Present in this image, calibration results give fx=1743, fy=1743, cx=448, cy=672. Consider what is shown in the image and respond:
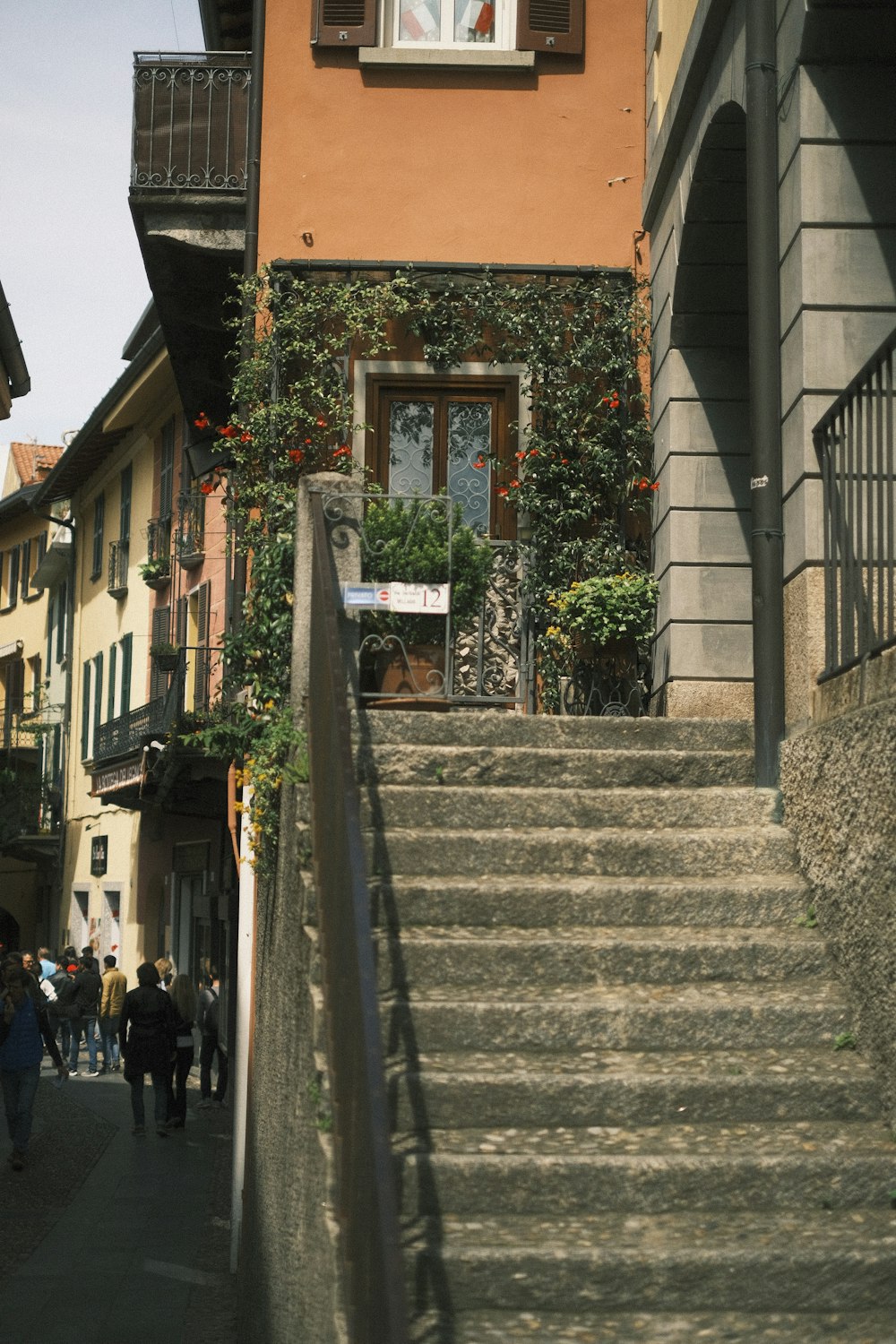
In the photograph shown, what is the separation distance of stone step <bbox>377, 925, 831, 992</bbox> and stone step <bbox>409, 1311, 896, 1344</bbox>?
1.37 m

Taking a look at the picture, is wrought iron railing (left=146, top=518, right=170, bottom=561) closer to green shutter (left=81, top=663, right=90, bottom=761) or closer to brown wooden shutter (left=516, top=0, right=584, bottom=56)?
green shutter (left=81, top=663, right=90, bottom=761)

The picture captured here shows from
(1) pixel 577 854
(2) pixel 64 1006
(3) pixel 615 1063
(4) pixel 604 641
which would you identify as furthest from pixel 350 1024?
(2) pixel 64 1006

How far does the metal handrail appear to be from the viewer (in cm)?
343

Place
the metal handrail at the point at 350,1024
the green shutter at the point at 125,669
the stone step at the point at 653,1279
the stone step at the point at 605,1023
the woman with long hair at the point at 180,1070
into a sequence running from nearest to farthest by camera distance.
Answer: the metal handrail at the point at 350,1024
the stone step at the point at 653,1279
the stone step at the point at 605,1023
the woman with long hair at the point at 180,1070
the green shutter at the point at 125,669

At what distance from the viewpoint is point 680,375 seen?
990cm

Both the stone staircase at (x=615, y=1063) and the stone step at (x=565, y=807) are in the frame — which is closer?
the stone staircase at (x=615, y=1063)

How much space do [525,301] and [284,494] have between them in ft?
6.90

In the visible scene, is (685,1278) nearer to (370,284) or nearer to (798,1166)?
(798,1166)

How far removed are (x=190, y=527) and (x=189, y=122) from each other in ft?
38.9

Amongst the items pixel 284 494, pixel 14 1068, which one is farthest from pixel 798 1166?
pixel 14 1068

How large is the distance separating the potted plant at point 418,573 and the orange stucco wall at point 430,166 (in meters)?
3.32

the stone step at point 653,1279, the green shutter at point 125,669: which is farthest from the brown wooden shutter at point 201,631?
the stone step at point 653,1279

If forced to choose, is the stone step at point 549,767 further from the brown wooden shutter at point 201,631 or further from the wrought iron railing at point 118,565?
the wrought iron railing at point 118,565

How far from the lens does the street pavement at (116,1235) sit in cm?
925
